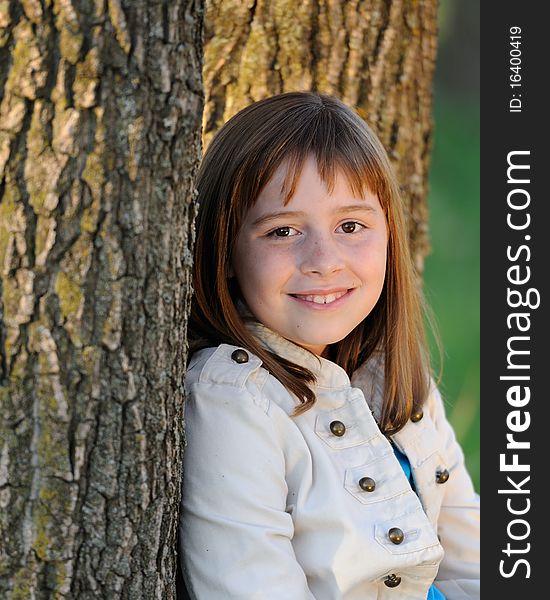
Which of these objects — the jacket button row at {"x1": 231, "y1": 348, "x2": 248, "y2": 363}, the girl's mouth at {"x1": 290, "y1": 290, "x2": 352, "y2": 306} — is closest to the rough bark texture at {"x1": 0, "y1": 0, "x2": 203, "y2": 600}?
the jacket button row at {"x1": 231, "y1": 348, "x2": 248, "y2": 363}

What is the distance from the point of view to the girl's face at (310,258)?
→ 1.78m

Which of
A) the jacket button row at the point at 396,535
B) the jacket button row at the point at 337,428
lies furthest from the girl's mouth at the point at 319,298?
the jacket button row at the point at 396,535

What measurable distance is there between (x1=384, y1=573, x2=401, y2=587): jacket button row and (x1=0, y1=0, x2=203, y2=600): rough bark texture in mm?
578

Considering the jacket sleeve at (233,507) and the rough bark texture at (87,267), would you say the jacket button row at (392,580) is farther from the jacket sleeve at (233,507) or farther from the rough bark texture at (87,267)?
the rough bark texture at (87,267)

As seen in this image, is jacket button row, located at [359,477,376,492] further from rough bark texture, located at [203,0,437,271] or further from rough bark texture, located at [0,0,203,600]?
rough bark texture, located at [203,0,437,271]

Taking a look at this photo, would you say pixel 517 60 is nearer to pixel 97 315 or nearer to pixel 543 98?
pixel 543 98

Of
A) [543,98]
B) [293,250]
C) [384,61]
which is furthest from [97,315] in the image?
[384,61]

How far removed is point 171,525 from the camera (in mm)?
1562

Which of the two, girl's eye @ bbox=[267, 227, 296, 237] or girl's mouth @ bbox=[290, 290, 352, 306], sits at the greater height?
girl's eye @ bbox=[267, 227, 296, 237]

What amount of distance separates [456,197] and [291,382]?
3.87 metres

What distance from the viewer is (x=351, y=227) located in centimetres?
185

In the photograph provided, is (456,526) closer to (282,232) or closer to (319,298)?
(319,298)

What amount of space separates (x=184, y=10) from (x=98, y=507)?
75 cm

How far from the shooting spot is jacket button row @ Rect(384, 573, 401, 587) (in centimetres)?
181
